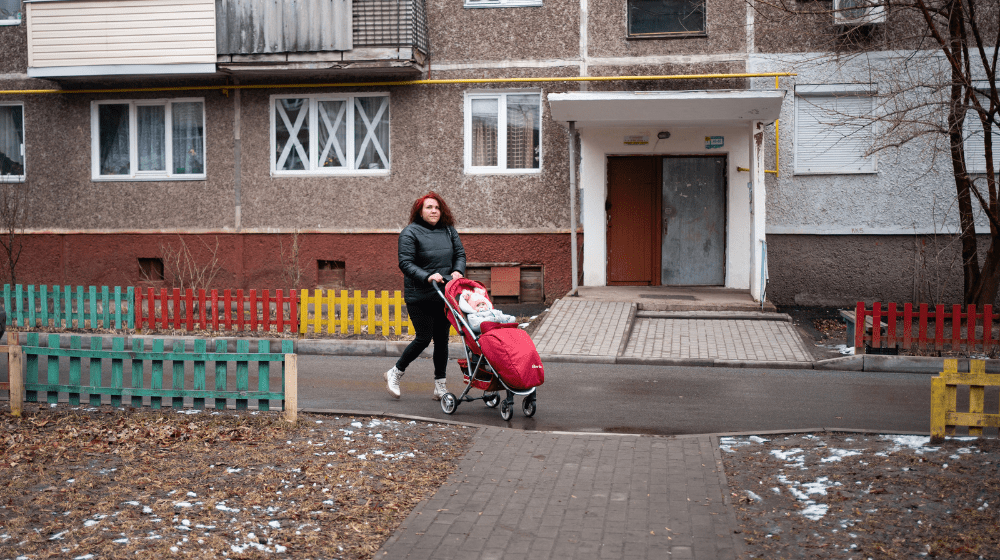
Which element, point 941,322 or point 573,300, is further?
point 573,300

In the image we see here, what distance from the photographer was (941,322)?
1136cm

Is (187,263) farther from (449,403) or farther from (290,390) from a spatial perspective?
(290,390)

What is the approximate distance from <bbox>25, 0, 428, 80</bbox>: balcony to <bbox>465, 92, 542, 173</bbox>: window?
1.40m

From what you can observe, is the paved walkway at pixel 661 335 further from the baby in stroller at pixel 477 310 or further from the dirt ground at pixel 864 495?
the dirt ground at pixel 864 495

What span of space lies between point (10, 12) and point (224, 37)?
5.61 meters

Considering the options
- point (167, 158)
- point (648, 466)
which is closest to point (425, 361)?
point (648, 466)

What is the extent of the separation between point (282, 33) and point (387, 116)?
8.04 ft

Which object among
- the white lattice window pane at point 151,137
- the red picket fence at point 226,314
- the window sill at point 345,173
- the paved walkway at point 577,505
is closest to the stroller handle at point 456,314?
the paved walkway at point 577,505

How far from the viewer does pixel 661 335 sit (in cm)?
1289

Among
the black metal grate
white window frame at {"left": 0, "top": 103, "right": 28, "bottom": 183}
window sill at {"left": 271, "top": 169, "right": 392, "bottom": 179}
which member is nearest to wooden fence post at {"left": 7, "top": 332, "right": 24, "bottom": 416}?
the black metal grate

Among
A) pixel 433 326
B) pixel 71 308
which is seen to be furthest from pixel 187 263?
pixel 433 326

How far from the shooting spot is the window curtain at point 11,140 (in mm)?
19391

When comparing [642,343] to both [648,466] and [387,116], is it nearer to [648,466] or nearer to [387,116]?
[648,466]

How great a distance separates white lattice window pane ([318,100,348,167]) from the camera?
18.1m
